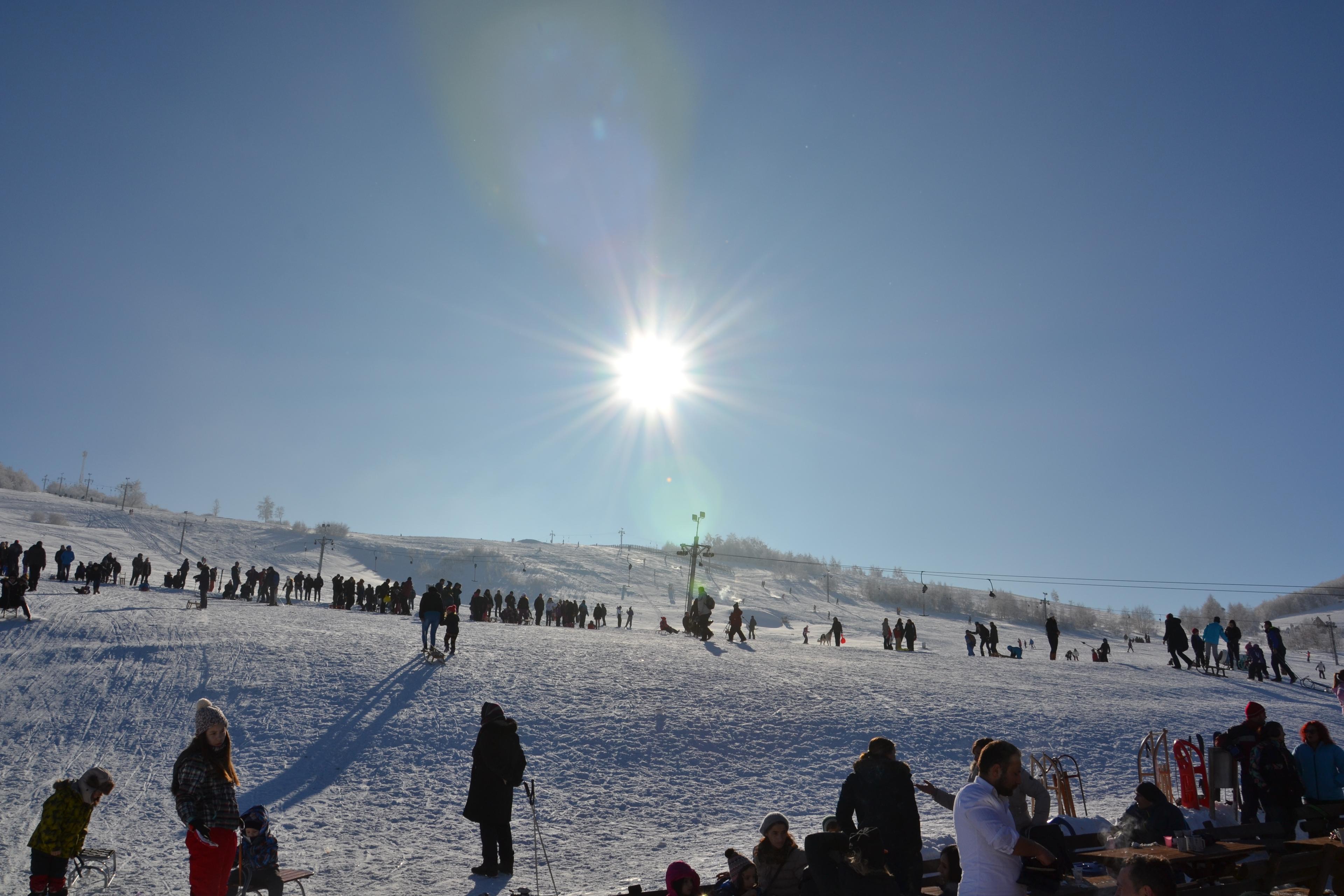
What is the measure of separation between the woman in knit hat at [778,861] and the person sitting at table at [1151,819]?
98.5 inches

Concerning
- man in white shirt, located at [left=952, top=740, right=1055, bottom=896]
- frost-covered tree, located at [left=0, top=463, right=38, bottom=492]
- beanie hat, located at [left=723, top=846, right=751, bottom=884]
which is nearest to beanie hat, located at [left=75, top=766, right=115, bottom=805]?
beanie hat, located at [left=723, top=846, right=751, bottom=884]

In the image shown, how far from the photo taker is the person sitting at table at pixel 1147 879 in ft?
10.1

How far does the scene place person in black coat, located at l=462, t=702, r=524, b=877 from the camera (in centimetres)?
706

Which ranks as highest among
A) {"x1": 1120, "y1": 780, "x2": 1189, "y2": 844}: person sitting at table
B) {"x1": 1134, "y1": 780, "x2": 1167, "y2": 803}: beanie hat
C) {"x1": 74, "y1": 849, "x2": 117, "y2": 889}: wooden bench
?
{"x1": 1134, "y1": 780, "x2": 1167, "y2": 803}: beanie hat

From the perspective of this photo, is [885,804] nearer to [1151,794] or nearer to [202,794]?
[1151,794]

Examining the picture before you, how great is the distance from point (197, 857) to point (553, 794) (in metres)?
5.42

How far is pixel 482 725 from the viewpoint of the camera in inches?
281

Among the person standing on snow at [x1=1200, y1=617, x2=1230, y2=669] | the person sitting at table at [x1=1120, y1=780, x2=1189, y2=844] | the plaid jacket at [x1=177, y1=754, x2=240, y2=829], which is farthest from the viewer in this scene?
the person standing on snow at [x1=1200, y1=617, x2=1230, y2=669]

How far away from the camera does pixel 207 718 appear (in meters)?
5.05

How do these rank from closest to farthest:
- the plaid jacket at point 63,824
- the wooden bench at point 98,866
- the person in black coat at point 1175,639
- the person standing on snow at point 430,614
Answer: the plaid jacket at point 63,824
the wooden bench at point 98,866
the person standing on snow at point 430,614
the person in black coat at point 1175,639

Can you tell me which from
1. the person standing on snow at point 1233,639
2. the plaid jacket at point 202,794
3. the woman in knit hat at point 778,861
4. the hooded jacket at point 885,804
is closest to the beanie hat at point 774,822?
the woman in knit hat at point 778,861

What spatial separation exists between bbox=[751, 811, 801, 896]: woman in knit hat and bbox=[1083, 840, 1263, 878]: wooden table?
1.93m

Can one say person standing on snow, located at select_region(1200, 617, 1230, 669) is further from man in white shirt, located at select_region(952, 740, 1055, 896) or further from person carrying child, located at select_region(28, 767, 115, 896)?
person carrying child, located at select_region(28, 767, 115, 896)

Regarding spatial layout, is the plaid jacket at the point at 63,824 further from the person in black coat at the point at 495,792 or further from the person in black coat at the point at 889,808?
the person in black coat at the point at 889,808
